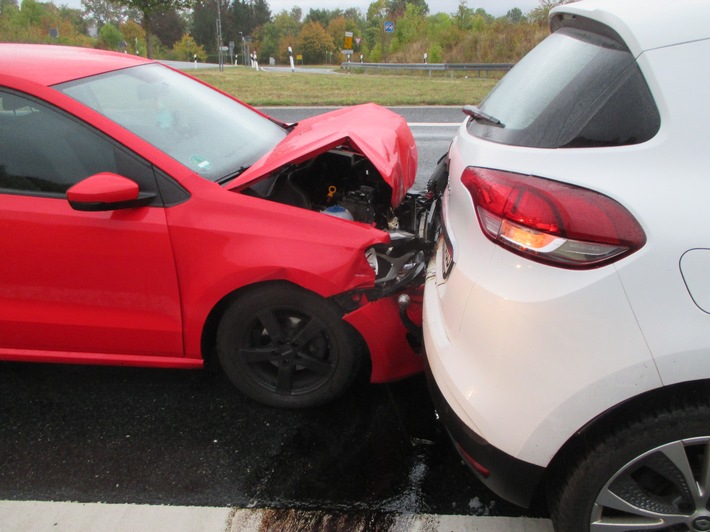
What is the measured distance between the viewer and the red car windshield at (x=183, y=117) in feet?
8.11

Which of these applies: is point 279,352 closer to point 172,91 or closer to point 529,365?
point 529,365

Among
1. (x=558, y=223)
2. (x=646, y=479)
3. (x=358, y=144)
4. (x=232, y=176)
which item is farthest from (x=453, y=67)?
(x=646, y=479)

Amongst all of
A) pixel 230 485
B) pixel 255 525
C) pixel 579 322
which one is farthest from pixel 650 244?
pixel 230 485

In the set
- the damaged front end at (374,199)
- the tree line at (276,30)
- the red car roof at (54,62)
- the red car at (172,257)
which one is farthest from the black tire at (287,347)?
the tree line at (276,30)

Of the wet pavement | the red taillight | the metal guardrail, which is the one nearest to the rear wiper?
the red taillight

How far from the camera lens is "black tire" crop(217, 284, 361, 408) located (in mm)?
2359

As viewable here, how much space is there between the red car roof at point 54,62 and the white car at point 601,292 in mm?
1901

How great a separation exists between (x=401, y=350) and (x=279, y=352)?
536 mm

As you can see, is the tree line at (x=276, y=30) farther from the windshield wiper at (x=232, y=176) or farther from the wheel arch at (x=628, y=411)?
the wheel arch at (x=628, y=411)

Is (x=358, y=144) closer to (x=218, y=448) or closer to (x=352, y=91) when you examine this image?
(x=218, y=448)

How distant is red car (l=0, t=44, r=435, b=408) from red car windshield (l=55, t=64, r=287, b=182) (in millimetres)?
17

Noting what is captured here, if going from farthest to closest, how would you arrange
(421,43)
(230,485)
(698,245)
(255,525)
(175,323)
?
(421,43) → (175,323) → (230,485) → (255,525) → (698,245)

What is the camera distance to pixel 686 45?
138 centimetres

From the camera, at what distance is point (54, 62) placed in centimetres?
258
